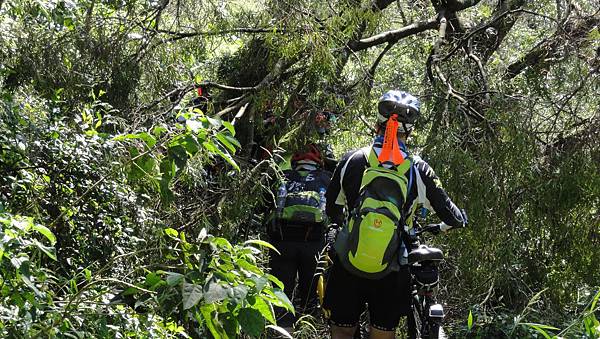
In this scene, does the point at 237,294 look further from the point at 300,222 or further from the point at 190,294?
the point at 300,222

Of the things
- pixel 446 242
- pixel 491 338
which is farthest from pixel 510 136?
pixel 491 338

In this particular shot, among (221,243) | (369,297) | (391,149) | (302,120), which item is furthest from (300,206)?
(221,243)

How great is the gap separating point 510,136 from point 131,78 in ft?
8.94

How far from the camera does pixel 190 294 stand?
253 cm

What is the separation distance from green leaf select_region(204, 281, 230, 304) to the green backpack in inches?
69.3

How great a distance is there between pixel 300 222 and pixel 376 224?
1441 mm

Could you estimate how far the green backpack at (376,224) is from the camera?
4.20m

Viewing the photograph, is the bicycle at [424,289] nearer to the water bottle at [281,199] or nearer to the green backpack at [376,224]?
the green backpack at [376,224]

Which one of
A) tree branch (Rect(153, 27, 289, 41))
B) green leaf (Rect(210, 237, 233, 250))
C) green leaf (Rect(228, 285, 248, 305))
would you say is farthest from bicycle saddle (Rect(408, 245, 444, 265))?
tree branch (Rect(153, 27, 289, 41))

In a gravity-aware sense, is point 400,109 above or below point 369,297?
above

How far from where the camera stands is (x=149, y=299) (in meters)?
2.84

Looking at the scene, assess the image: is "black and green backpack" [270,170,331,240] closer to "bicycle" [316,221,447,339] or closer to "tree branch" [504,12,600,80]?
"bicycle" [316,221,447,339]

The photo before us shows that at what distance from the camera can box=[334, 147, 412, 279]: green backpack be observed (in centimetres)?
420

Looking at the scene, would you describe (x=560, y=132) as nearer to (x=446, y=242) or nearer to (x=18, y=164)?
(x=446, y=242)
